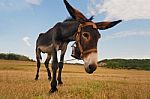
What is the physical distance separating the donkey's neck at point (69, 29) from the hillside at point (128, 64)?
70735mm

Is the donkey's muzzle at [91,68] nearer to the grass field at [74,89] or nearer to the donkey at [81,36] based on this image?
the donkey at [81,36]

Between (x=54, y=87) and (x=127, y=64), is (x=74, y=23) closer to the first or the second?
(x=54, y=87)

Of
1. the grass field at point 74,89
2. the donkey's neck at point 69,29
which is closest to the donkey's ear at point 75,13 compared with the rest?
the donkey's neck at point 69,29

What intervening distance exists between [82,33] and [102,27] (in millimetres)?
726

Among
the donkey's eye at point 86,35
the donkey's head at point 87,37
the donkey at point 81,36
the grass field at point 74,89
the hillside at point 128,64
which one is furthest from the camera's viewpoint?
the hillside at point 128,64

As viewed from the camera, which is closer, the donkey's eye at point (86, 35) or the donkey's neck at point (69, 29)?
the donkey's eye at point (86, 35)

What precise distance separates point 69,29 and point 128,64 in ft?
255

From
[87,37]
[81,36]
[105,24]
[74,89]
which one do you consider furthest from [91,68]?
[74,89]

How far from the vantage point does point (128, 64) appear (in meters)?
86.2

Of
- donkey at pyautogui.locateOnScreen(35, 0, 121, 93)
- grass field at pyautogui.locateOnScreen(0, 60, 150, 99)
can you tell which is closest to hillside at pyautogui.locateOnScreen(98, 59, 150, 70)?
grass field at pyautogui.locateOnScreen(0, 60, 150, 99)

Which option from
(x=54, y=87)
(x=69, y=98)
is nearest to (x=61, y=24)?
(x=54, y=87)

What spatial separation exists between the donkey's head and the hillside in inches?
2833

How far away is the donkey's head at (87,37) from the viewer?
8039 millimetres

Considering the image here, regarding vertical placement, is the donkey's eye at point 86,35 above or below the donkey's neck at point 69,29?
below
